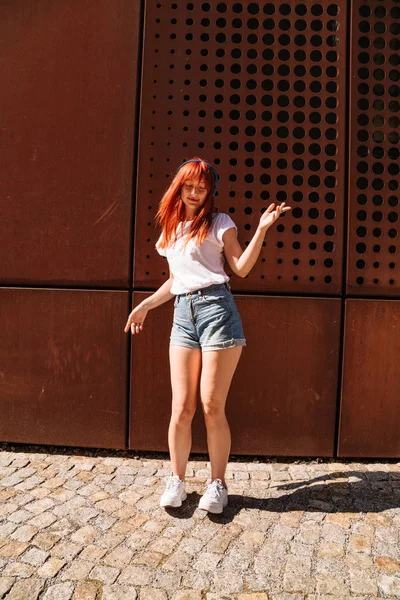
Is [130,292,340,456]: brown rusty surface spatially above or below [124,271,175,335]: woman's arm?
below

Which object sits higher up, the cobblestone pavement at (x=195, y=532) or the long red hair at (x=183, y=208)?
the long red hair at (x=183, y=208)

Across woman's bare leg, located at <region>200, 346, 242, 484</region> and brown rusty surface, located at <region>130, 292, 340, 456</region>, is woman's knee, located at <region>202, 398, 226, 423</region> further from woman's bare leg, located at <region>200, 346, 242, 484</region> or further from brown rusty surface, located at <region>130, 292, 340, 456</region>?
brown rusty surface, located at <region>130, 292, 340, 456</region>

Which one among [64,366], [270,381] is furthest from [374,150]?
[64,366]

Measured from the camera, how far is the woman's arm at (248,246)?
2916mm

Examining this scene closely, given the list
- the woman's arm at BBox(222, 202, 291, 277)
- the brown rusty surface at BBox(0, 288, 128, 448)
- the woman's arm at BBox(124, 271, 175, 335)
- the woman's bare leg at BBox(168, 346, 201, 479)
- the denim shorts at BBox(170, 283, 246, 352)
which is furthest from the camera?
the brown rusty surface at BBox(0, 288, 128, 448)

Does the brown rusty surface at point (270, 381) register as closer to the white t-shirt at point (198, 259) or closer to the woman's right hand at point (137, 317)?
the woman's right hand at point (137, 317)

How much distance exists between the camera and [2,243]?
4.09m

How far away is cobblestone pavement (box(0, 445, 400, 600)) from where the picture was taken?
2.47m

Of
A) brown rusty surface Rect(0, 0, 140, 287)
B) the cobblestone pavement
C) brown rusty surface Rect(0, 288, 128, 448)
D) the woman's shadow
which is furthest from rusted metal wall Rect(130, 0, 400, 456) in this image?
the cobblestone pavement

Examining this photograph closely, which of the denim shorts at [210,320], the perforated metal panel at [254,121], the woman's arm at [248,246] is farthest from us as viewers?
the perforated metal panel at [254,121]

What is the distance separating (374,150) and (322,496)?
9.01ft

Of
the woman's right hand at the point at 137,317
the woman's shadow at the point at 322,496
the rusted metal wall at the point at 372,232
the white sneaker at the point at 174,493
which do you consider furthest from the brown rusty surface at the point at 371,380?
the woman's right hand at the point at 137,317

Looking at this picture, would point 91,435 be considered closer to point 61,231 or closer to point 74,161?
point 61,231

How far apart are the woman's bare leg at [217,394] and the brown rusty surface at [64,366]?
44.2 inches
